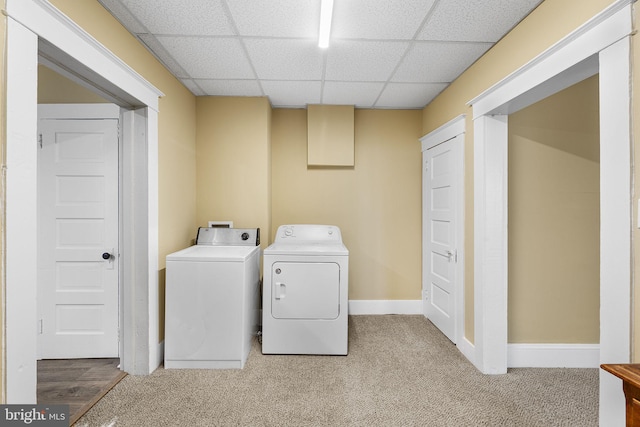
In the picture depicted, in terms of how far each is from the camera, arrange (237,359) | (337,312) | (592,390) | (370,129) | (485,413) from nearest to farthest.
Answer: (485,413)
(592,390)
(237,359)
(337,312)
(370,129)

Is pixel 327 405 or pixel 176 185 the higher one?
pixel 176 185

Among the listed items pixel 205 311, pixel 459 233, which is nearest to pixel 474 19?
pixel 459 233

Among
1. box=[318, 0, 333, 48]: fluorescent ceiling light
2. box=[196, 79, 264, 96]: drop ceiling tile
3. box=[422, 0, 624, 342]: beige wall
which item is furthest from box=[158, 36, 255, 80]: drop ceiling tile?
box=[422, 0, 624, 342]: beige wall

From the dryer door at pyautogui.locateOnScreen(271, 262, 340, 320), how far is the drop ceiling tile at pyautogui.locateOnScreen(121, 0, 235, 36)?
179 centimetres

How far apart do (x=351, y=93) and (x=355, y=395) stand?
104 inches

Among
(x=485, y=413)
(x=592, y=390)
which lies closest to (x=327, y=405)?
(x=485, y=413)

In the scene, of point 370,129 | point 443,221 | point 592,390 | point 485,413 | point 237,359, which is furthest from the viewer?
point 370,129

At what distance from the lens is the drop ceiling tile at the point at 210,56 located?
7.26 ft

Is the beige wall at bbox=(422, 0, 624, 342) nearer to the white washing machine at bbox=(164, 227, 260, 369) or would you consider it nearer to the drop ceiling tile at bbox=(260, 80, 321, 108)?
the drop ceiling tile at bbox=(260, 80, 321, 108)

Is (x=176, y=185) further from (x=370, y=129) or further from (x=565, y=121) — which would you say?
(x=565, y=121)

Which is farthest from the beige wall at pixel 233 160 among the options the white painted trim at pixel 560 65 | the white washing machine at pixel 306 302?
the white painted trim at pixel 560 65

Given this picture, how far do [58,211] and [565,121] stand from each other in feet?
13.5

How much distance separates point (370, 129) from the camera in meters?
3.76

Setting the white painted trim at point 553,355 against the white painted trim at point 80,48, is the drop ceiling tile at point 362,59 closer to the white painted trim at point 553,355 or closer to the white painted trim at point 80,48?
the white painted trim at point 80,48
